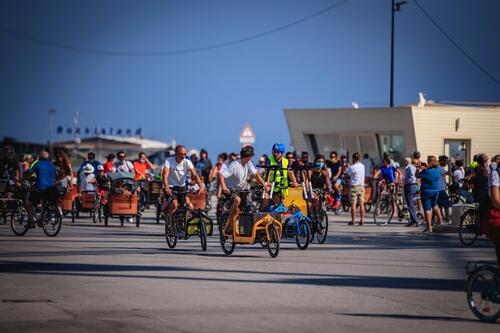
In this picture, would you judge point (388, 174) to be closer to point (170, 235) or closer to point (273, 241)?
point (170, 235)

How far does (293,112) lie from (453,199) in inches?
936

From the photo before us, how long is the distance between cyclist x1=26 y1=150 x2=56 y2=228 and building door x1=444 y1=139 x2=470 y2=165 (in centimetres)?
2974

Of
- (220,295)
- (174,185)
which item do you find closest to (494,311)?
(220,295)

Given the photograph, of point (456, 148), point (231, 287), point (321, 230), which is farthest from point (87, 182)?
point (456, 148)

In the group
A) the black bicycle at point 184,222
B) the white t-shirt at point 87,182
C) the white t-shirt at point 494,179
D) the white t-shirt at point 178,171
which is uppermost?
the white t-shirt at point 87,182

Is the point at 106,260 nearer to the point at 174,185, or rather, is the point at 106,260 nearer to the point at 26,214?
the point at 174,185

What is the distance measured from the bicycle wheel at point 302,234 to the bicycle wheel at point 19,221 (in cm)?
657

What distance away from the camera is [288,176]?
19.8 m

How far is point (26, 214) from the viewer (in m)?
22.8

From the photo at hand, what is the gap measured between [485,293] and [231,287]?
3.53 meters

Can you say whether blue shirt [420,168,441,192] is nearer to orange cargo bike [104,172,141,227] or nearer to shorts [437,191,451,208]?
shorts [437,191,451,208]

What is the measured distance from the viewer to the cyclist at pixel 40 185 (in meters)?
22.2

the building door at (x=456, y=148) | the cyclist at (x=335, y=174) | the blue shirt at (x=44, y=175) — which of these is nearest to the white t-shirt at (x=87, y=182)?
the blue shirt at (x=44, y=175)

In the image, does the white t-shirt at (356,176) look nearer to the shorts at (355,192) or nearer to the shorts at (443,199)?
the shorts at (355,192)
